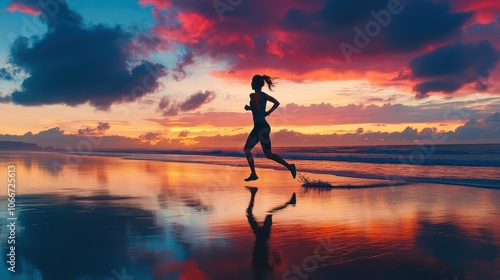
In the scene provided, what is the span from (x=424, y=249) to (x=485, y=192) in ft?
20.6

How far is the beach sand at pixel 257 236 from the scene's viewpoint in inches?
152

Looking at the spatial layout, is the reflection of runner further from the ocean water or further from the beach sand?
the ocean water

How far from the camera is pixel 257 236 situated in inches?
206

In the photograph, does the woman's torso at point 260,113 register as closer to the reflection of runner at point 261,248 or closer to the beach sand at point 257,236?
the beach sand at point 257,236

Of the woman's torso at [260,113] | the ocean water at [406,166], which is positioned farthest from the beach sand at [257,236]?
the ocean water at [406,166]

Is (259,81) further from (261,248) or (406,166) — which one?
(406,166)

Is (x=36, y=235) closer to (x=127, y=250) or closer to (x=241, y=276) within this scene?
(x=127, y=250)

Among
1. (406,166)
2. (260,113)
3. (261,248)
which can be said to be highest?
(260,113)

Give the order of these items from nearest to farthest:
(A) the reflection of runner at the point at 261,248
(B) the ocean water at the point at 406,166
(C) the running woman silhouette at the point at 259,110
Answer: (A) the reflection of runner at the point at 261,248 → (C) the running woman silhouette at the point at 259,110 → (B) the ocean water at the point at 406,166

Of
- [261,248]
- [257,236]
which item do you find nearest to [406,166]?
[257,236]

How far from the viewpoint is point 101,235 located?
17.1 ft

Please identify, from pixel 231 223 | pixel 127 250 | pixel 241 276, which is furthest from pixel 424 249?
pixel 127 250

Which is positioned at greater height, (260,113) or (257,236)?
(260,113)

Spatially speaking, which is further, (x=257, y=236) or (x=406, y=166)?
(x=406, y=166)
